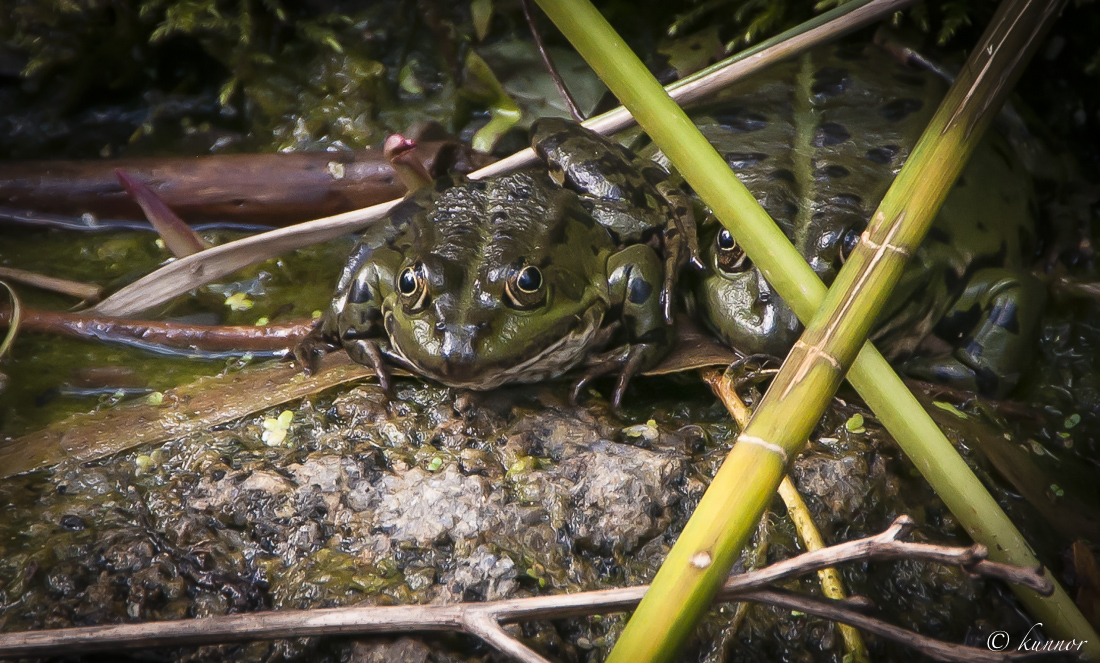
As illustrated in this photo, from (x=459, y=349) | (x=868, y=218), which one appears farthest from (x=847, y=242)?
(x=459, y=349)

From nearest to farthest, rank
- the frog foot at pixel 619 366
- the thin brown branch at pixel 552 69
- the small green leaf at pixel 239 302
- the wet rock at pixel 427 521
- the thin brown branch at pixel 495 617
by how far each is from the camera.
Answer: the thin brown branch at pixel 495 617 < the wet rock at pixel 427 521 < the frog foot at pixel 619 366 < the small green leaf at pixel 239 302 < the thin brown branch at pixel 552 69

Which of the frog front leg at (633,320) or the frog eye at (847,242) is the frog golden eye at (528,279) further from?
the frog eye at (847,242)

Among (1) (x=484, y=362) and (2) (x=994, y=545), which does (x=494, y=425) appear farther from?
(2) (x=994, y=545)

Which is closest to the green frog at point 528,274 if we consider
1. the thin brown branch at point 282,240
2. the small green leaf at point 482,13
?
the thin brown branch at point 282,240

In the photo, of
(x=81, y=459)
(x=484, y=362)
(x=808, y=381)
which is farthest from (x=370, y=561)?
(x=808, y=381)

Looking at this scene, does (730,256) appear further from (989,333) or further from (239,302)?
(239,302)
